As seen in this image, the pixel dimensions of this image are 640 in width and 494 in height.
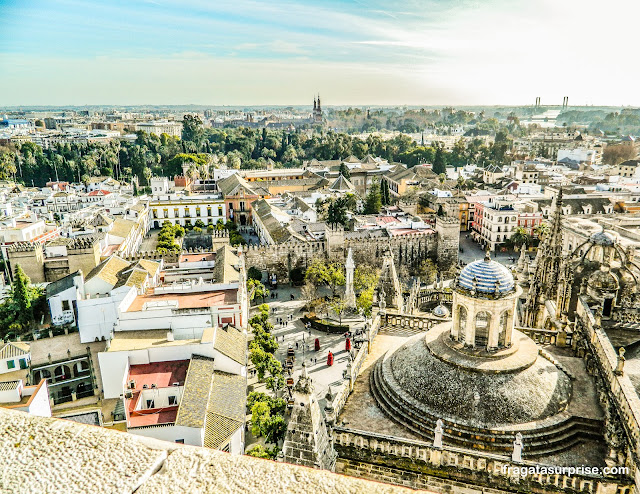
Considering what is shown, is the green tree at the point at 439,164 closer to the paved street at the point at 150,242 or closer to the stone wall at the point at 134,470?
the paved street at the point at 150,242

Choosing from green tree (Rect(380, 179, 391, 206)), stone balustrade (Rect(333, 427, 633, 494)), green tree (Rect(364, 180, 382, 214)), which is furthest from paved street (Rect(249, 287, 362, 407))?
green tree (Rect(380, 179, 391, 206))

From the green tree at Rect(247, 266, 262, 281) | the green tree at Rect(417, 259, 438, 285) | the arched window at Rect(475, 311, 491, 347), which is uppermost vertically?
the arched window at Rect(475, 311, 491, 347)

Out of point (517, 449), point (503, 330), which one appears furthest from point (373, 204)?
point (517, 449)

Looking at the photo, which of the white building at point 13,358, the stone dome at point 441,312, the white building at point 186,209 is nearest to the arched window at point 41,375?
the white building at point 13,358

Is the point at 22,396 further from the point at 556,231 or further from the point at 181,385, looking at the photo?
the point at 556,231

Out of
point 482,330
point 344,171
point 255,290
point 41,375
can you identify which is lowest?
point 41,375

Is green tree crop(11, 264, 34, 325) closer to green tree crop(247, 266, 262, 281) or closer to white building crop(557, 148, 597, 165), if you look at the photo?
green tree crop(247, 266, 262, 281)

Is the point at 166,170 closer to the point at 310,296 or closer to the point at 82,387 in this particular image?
the point at 310,296
